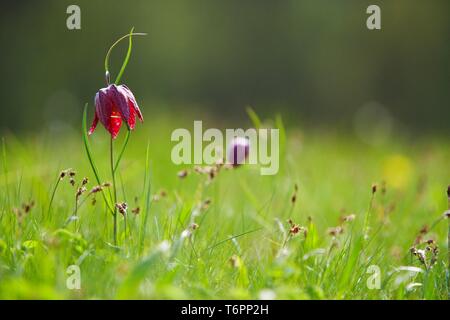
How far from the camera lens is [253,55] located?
22.0ft

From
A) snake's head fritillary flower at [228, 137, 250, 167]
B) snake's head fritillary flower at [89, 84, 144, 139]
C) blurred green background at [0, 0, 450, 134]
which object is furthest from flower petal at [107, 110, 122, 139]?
blurred green background at [0, 0, 450, 134]

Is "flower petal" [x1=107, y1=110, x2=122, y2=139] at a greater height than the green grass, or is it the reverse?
"flower petal" [x1=107, y1=110, x2=122, y2=139]

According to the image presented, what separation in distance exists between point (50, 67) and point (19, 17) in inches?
31.2

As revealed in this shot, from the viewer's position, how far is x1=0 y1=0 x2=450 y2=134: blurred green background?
6414 mm

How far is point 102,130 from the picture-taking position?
412 centimetres

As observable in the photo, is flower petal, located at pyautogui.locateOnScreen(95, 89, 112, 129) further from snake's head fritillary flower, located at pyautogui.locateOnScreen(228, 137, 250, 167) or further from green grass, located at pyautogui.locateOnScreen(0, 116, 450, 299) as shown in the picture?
snake's head fritillary flower, located at pyautogui.locateOnScreen(228, 137, 250, 167)

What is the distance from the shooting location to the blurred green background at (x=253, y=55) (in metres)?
6.41

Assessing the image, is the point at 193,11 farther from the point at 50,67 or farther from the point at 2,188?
the point at 2,188

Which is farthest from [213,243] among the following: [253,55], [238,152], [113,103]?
[253,55]

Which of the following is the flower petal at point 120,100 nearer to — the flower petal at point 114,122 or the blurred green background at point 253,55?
the flower petal at point 114,122

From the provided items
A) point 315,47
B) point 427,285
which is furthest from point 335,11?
point 427,285

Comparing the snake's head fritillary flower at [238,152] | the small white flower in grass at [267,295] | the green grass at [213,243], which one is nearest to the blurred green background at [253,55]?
the green grass at [213,243]

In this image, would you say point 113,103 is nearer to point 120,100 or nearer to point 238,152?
point 120,100
